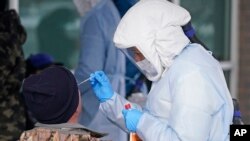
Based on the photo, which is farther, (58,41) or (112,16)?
(58,41)

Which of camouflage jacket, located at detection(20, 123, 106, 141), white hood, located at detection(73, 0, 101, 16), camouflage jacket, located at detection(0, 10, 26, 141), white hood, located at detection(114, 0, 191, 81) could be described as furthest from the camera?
white hood, located at detection(73, 0, 101, 16)

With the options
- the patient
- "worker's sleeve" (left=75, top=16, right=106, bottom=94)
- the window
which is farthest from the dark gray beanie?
the window

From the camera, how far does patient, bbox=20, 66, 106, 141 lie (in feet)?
11.5

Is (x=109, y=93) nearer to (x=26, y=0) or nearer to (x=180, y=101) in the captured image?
(x=180, y=101)

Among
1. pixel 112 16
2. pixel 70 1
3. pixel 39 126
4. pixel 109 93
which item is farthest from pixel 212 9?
pixel 39 126

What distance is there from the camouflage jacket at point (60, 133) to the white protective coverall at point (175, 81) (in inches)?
10.9

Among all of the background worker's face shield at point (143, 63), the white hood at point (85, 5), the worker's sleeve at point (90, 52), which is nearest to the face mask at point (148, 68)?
the background worker's face shield at point (143, 63)

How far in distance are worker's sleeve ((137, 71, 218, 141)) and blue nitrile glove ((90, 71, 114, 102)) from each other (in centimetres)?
50

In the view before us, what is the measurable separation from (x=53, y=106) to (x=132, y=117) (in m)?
0.38

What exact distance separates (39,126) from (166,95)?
1.98ft

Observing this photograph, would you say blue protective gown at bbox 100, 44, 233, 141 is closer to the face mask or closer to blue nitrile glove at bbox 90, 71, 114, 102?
the face mask

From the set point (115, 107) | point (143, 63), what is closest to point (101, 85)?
point (115, 107)

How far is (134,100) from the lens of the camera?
523 cm

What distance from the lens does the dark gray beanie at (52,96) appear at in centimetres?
354
